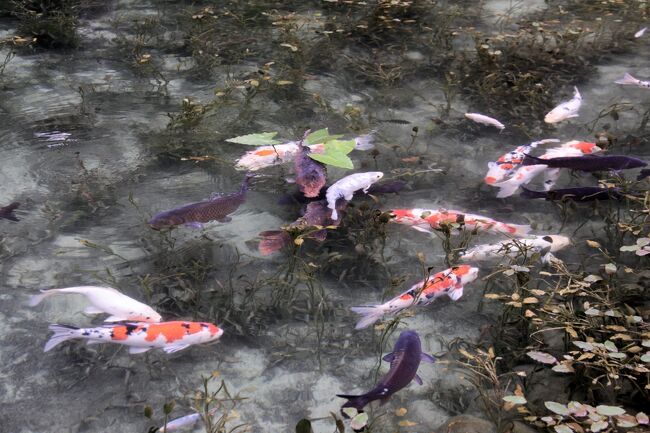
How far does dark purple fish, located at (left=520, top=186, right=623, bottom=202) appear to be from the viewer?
422cm

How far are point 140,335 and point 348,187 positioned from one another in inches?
70.4

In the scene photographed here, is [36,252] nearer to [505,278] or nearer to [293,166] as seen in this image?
[293,166]

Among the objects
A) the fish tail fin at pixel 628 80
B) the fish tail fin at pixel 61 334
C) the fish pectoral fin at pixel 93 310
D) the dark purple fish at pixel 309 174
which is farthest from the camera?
the fish tail fin at pixel 628 80

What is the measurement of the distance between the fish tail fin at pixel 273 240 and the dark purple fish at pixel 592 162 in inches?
73.1

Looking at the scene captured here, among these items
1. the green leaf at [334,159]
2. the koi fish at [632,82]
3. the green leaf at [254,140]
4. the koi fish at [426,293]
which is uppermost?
the green leaf at [254,140]

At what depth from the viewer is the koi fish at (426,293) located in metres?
3.54

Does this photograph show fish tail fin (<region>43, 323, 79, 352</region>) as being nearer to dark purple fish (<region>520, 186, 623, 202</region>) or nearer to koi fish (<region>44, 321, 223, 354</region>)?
koi fish (<region>44, 321, 223, 354</region>)

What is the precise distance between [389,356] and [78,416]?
168 centimetres

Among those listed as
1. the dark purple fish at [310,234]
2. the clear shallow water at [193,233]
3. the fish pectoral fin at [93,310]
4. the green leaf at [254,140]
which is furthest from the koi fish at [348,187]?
the fish pectoral fin at [93,310]

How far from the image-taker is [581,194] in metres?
4.28

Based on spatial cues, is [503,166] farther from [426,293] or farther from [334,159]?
[426,293]

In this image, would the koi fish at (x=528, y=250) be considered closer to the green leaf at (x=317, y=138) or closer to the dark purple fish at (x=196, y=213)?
the green leaf at (x=317, y=138)

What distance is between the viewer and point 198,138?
5.16 meters

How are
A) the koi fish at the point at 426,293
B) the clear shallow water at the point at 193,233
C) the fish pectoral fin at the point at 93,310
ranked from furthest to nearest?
the koi fish at the point at 426,293, the fish pectoral fin at the point at 93,310, the clear shallow water at the point at 193,233
